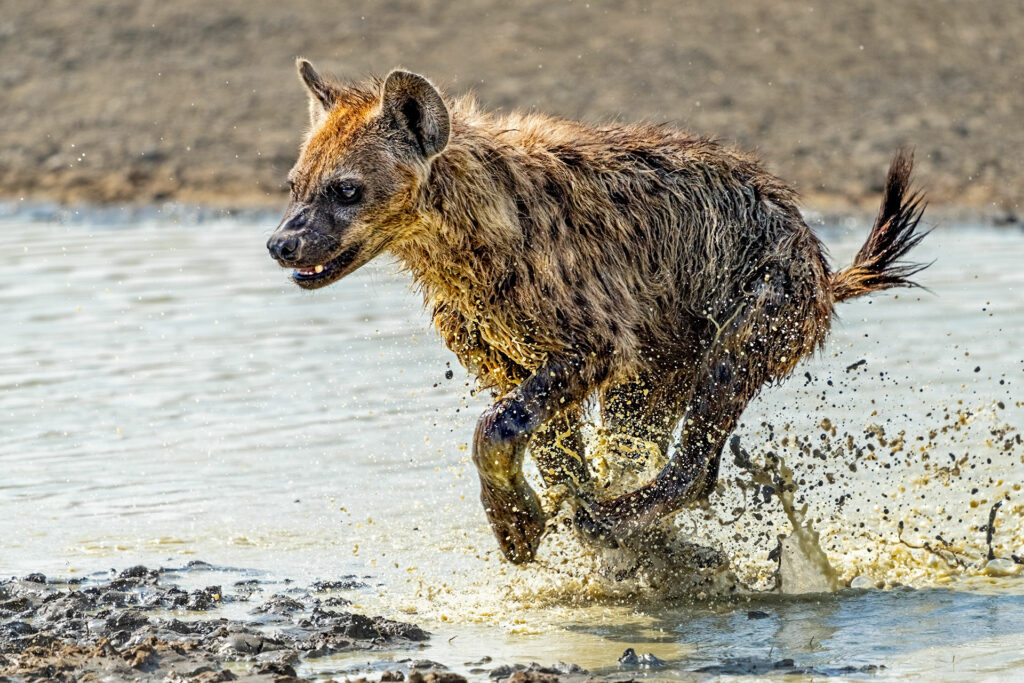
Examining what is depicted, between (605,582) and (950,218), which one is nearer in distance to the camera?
(605,582)

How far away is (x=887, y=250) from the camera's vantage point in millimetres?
5727

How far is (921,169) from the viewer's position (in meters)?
14.0

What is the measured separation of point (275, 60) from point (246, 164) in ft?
7.29

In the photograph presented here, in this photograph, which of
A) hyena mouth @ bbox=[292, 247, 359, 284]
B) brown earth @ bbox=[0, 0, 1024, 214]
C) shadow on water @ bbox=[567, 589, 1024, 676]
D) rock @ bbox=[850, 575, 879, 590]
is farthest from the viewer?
brown earth @ bbox=[0, 0, 1024, 214]

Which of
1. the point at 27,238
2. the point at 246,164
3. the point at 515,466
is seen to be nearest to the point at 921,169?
the point at 246,164

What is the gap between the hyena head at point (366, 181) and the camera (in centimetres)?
468

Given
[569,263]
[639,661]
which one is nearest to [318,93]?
[569,263]

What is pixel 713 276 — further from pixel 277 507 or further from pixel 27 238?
pixel 27 238

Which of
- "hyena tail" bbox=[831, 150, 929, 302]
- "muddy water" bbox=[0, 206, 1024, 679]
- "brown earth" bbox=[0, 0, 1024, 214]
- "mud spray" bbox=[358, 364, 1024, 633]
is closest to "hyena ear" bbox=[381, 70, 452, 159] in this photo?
"muddy water" bbox=[0, 206, 1024, 679]

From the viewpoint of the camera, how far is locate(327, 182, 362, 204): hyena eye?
471cm

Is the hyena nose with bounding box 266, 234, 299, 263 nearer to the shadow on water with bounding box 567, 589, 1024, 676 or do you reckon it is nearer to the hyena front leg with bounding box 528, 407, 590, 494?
the hyena front leg with bounding box 528, 407, 590, 494

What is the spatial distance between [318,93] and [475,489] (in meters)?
2.04

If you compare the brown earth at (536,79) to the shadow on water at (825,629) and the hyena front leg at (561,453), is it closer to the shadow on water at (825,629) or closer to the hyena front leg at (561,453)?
the hyena front leg at (561,453)

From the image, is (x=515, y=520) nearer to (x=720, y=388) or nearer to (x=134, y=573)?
(x=720, y=388)
